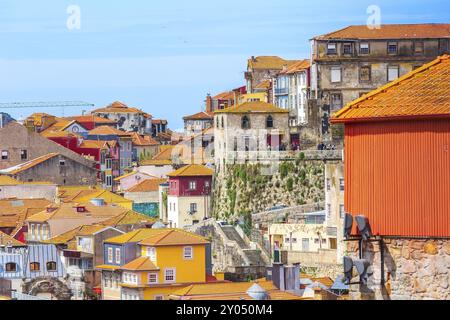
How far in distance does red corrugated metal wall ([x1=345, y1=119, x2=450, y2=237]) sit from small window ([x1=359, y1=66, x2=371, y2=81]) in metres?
58.8

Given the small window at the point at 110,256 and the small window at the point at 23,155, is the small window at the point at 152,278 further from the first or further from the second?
the small window at the point at 23,155

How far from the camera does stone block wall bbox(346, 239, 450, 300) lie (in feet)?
46.0

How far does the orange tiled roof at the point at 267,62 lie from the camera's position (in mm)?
107062

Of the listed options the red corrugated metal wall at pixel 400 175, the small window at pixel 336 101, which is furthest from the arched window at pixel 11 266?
the red corrugated metal wall at pixel 400 175

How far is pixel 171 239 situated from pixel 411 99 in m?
39.6

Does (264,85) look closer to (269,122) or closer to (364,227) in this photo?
(269,122)

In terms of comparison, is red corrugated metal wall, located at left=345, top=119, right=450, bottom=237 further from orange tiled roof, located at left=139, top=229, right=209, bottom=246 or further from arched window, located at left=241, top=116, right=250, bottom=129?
arched window, located at left=241, top=116, right=250, bottom=129

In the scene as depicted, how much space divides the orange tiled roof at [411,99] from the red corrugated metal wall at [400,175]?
0.28 ft

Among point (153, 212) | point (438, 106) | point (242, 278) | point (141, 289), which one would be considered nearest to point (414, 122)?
point (438, 106)

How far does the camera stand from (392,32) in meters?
74.0

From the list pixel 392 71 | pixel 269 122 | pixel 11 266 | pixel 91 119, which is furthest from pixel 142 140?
pixel 11 266

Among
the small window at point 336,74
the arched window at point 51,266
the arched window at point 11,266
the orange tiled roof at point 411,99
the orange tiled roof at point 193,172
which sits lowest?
the arched window at point 51,266

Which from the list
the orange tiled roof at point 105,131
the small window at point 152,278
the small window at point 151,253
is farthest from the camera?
the orange tiled roof at point 105,131
